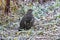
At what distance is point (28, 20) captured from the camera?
33.5 feet

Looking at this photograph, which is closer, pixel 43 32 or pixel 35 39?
pixel 35 39

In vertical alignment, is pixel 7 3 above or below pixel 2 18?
above

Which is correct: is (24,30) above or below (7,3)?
below

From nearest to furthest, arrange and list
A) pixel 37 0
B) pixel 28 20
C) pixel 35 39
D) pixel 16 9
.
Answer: pixel 35 39
pixel 28 20
pixel 16 9
pixel 37 0

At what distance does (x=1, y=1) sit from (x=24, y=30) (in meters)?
4.84

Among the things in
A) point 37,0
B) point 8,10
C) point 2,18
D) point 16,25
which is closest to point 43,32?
point 16,25

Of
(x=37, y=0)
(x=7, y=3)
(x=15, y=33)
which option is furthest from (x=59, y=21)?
(x=37, y=0)

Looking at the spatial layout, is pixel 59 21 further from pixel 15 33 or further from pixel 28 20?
pixel 15 33

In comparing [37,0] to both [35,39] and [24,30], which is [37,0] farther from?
[35,39]

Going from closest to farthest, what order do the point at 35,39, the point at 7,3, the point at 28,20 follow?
the point at 35,39, the point at 28,20, the point at 7,3

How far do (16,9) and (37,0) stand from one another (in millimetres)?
6490

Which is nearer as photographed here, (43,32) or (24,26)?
(43,32)

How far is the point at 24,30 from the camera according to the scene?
10.0m

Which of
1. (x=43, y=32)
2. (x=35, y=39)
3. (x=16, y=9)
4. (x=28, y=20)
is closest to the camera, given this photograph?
(x=35, y=39)
